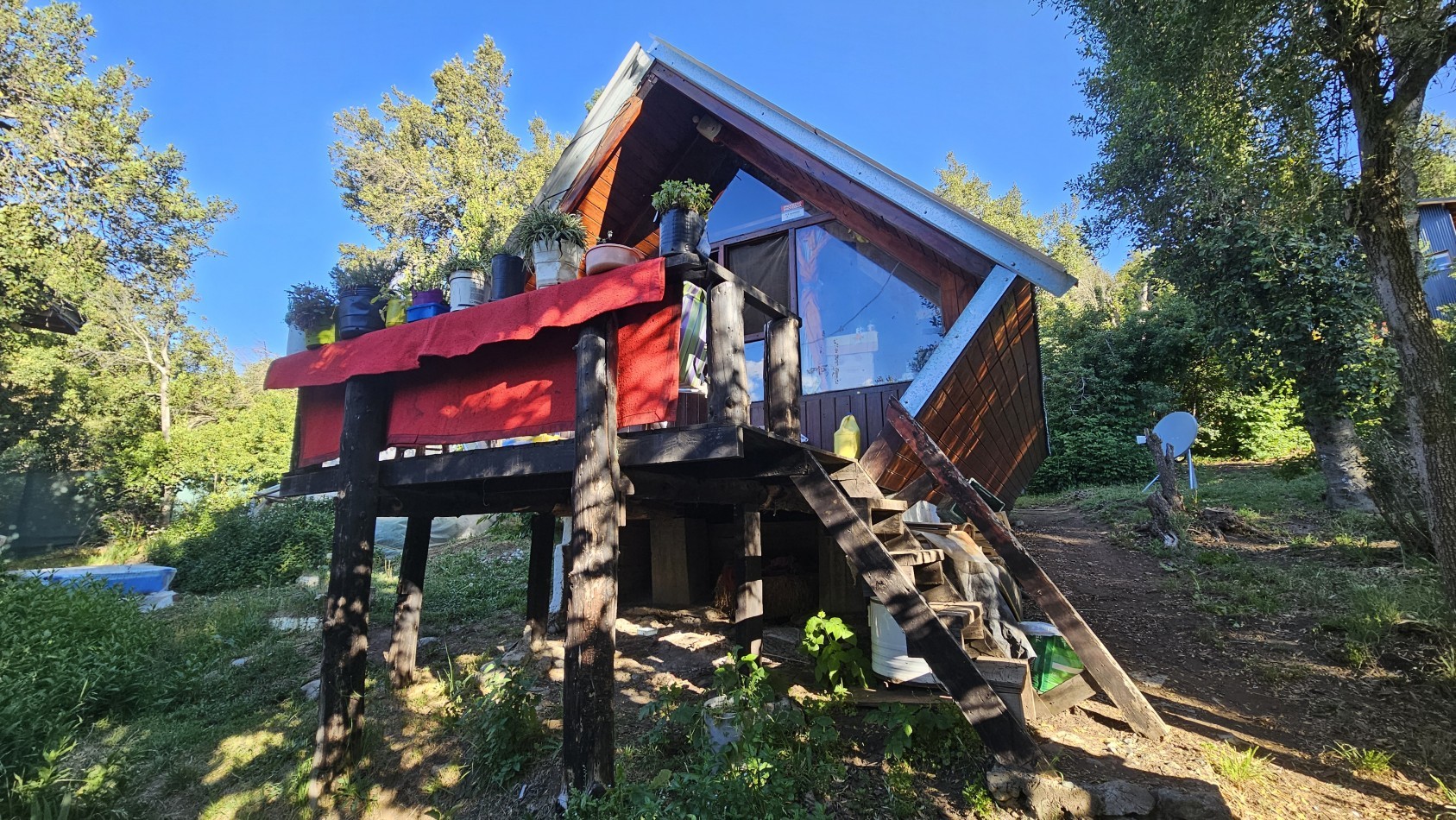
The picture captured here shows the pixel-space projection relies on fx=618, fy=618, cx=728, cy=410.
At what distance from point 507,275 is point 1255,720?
579 centimetres

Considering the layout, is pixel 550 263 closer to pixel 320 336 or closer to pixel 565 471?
pixel 565 471

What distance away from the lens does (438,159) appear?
23.4 meters

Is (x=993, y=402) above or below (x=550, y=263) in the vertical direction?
below

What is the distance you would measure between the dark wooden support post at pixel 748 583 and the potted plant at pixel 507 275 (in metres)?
2.55

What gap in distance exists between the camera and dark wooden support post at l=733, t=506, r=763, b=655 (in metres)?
5.12

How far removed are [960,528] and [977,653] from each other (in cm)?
255

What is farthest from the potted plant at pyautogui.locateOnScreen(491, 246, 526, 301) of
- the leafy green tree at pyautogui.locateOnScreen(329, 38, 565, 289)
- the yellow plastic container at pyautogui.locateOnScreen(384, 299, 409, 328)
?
the leafy green tree at pyautogui.locateOnScreen(329, 38, 565, 289)

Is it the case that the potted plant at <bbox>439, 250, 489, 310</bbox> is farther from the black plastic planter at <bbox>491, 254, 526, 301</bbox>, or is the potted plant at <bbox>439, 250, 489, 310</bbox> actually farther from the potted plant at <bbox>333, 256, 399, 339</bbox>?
the potted plant at <bbox>333, 256, 399, 339</bbox>

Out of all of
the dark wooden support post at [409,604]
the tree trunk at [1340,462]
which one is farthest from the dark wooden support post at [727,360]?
the tree trunk at [1340,462]

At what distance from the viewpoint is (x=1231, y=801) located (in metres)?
3.01

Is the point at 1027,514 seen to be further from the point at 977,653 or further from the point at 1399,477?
the point at 977,653

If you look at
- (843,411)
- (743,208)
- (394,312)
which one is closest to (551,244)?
(394,312)

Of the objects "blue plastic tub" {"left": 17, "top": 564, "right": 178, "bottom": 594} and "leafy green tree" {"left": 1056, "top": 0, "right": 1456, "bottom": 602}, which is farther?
"blue plastic tub" {"left": 17, "top": 564, "right": 178, "bottom": 594}

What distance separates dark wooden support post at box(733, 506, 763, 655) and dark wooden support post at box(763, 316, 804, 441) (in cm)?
125
